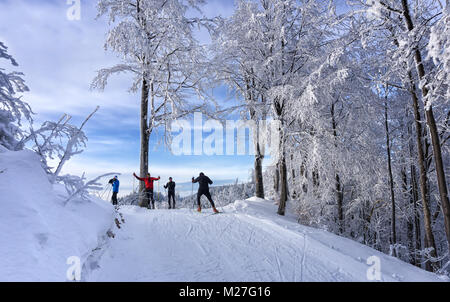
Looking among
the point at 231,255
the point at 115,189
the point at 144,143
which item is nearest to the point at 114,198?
the point at 115,189

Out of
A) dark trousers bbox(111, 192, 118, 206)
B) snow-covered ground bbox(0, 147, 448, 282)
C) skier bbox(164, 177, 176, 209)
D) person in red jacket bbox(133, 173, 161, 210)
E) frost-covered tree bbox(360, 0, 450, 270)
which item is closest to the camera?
snow-covered ground bbox(0, 147, 448, 282)

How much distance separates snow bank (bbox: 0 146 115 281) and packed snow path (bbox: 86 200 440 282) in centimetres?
55

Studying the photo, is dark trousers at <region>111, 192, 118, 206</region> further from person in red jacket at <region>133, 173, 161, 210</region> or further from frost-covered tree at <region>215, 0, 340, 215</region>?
frost-covered tree at <region>215, 0, 340, 215</region>

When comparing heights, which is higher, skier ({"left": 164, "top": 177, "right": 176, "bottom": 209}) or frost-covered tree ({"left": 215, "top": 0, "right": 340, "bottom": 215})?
frost-covered tree ({"left": 215, "top": 0, "right": 340, "bottom": 215})

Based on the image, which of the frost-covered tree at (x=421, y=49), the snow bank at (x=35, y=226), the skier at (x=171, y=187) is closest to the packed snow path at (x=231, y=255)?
the snow bank at (x=35, y=226)

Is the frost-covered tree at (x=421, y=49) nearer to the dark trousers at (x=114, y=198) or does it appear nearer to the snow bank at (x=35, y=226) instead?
the snow bank at (x=35, y=226)

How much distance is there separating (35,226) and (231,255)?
3.41 m

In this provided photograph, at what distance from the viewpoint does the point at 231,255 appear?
5.10 m

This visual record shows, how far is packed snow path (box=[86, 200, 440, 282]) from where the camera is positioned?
4207mm

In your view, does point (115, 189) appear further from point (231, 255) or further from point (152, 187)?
point (231, 255)

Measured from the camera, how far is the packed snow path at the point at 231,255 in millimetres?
4207

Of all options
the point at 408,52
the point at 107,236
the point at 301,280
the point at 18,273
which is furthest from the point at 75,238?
the point at 408,52

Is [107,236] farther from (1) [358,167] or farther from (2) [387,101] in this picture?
(2) [387,101]

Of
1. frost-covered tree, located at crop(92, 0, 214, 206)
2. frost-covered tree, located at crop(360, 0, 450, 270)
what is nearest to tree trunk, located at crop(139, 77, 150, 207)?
frost-covered tree, located at crop(92, 0, 214, 206)
